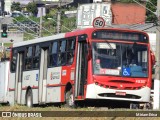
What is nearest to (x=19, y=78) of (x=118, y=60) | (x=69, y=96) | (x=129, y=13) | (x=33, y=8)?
(x=69, y=96)

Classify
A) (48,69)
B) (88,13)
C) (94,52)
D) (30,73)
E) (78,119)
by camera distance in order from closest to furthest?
(78,119), (94,52), (48,69), (30,73), (88,13)

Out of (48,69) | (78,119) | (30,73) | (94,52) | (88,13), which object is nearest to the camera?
(78,119)

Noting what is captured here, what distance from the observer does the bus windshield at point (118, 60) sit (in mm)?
24750

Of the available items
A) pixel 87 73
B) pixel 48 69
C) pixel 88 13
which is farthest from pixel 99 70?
pixel 88 13

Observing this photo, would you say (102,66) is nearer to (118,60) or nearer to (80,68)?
(118,60)

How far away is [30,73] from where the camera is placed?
99.4ft

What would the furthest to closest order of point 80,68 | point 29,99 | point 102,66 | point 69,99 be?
1. point 29,99
2. point 69,99
3. point 80,68
4. point 102,66

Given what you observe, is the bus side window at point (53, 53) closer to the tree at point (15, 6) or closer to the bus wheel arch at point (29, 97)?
the bus wheel arch at point (29, 97)

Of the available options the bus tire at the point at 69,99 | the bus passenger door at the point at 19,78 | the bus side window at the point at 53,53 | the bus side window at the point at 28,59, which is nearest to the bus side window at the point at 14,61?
the bus passenger door at the point at 19,78

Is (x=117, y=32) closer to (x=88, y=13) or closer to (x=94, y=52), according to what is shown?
(x=94, y=52)

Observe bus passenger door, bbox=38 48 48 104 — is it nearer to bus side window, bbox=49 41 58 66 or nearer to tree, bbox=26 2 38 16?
bus side window, bbox=49 41 58 66

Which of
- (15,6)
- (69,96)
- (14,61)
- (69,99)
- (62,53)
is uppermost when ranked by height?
(15,6)

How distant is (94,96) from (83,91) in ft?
1.86

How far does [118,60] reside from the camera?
24.9m
